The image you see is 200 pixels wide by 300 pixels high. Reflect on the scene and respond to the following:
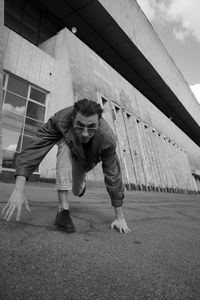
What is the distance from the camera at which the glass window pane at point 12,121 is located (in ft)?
17.0

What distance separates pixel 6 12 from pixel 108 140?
687 cm

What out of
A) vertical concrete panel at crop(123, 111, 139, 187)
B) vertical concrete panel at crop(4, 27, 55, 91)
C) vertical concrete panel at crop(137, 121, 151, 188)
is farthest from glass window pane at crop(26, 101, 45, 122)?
vertical concrete panel at crop(137, 121, 151, 188)

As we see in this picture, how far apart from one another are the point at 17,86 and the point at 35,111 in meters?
0.77

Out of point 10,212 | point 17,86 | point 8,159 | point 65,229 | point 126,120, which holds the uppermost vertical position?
point 17,86

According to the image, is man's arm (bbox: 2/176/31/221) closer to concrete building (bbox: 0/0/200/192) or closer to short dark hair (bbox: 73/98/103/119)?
short dark hair (bbox: 73/98/103/119)

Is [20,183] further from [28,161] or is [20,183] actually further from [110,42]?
[110,42]

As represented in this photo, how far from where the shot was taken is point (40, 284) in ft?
1.92

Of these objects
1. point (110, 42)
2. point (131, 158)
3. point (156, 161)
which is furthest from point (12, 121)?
point (110, 42)

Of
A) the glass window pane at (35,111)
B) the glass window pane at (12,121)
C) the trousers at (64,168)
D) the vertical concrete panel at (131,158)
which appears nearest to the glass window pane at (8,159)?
the glass window pane at (12,121)

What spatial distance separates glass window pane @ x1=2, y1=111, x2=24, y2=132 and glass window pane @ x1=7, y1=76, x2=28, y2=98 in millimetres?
630

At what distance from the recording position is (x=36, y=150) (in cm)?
120

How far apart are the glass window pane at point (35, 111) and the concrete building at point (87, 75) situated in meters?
0.03

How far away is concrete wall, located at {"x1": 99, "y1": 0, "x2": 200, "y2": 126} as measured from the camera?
317 inches

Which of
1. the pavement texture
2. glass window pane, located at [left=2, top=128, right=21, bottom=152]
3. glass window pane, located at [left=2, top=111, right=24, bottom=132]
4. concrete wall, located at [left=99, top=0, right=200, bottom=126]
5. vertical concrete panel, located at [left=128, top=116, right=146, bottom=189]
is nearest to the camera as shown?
the pavement texture
